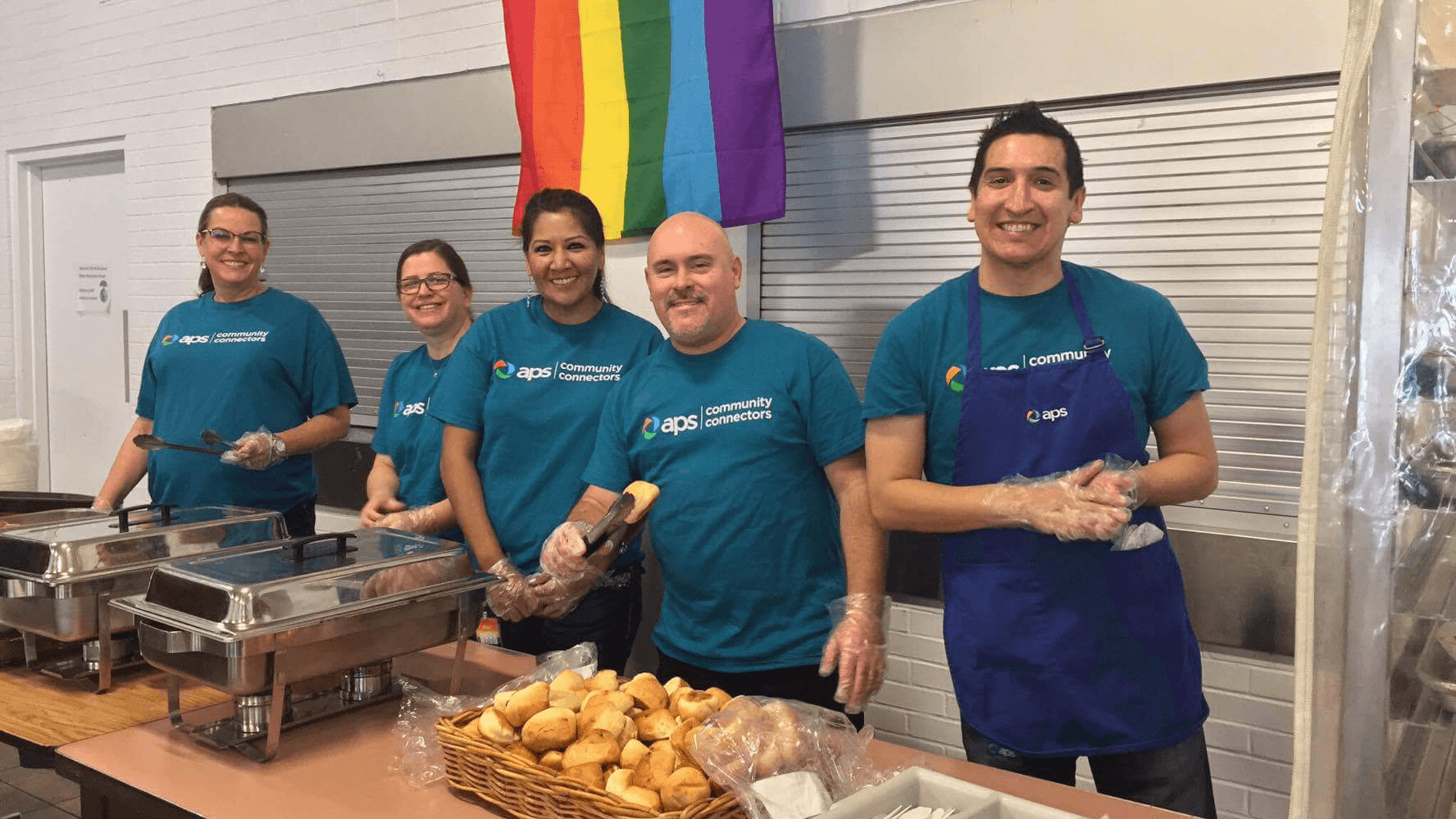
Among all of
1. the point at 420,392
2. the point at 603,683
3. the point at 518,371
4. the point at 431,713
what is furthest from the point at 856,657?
the point at 420,392

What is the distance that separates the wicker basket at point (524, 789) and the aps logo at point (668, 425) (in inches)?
28.0

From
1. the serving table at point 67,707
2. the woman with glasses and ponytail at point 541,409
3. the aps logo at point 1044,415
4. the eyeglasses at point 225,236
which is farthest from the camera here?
the eyeglasses at point 225,236

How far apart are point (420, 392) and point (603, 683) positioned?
4.71 ft

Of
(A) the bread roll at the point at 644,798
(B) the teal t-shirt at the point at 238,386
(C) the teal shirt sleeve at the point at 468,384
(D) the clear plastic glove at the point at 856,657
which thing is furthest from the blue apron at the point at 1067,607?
(B) the teal t-shirt at the point at 238,386

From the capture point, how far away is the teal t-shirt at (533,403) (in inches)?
98.2

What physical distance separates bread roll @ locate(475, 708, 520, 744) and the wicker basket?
0.01 meters

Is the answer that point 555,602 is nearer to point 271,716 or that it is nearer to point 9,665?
point 271,716

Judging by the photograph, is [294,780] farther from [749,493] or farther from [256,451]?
[256,451]

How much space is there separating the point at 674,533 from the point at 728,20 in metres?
1.63

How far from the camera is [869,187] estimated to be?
3.15m

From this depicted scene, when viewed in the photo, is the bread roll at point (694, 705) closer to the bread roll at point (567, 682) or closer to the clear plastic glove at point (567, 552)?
the bread roll at point (567, 682)

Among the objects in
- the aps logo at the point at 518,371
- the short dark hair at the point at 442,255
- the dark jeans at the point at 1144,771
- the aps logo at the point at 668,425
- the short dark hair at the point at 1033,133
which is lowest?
the dark jeans at the point at 1144,771

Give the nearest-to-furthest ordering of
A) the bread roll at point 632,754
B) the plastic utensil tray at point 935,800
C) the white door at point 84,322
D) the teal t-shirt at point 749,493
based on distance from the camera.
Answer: the plastic utensil tray at point 935,800
the bread roll at point 632,754
the teal t-shirt at point 749,493
the white door at point 84,322

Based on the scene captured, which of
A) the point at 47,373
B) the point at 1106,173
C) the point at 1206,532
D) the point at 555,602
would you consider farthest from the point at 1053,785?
the point at 47,373
